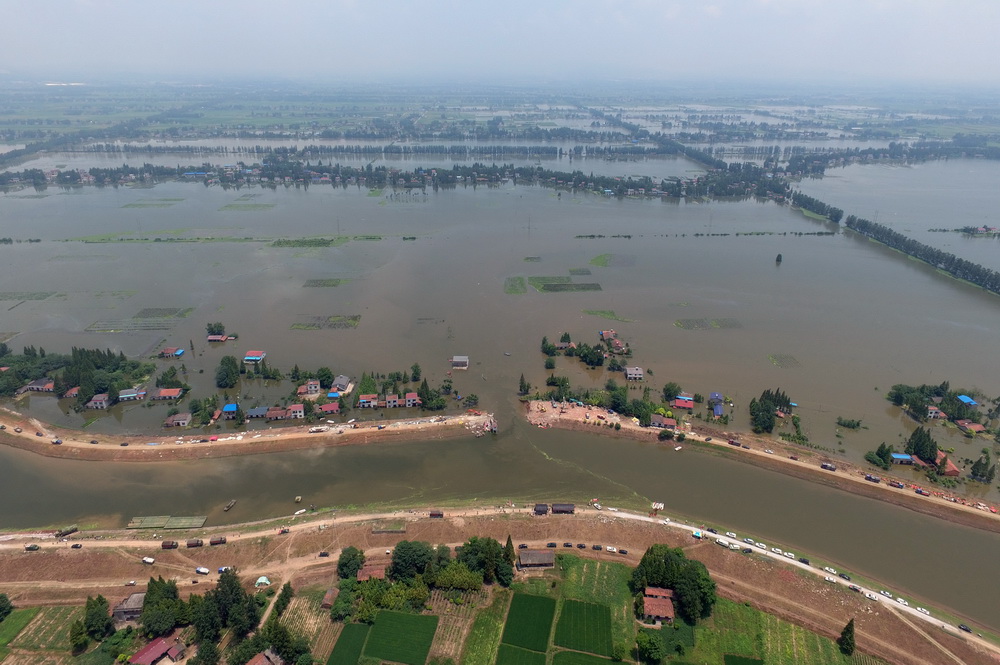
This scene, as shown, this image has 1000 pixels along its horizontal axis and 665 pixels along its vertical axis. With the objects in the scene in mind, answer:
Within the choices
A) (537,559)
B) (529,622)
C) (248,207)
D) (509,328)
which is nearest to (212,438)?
(537,559)

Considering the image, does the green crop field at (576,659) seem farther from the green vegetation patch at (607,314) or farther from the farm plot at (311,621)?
the green vegetation patch at (607,314)

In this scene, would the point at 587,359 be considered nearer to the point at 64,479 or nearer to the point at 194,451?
the point at 194,451

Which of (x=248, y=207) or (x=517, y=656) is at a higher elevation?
(x=248, y=207)

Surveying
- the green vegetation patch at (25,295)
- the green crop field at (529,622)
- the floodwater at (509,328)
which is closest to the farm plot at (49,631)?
the floodwater at (509,328)

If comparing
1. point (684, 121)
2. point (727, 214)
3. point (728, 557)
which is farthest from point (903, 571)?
point (684, 121)

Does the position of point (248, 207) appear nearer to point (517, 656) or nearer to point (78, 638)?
point (78, 638)

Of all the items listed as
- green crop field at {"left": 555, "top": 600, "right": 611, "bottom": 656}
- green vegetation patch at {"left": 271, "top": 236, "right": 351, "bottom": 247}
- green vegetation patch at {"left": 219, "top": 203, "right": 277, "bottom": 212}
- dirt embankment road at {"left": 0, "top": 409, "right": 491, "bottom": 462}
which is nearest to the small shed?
green crop field at {"left": 555, "top": 600, "right": 611, "bottom": 656}
